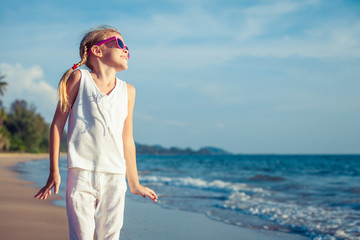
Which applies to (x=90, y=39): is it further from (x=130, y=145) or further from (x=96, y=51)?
(x=130, y=145)

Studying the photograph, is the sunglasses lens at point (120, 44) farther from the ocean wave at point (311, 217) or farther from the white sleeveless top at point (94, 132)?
the ocean wave at point (311, 217)

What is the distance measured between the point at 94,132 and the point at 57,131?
0.74 ft

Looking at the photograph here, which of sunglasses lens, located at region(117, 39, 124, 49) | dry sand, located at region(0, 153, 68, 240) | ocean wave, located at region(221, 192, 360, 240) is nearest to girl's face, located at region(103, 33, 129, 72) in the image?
sunglasses lens, located at region(117, 39, 124, 49)

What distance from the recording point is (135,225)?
5426mm

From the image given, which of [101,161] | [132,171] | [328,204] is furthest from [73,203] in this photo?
[328,204]

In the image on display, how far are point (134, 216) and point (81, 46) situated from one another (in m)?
4.43

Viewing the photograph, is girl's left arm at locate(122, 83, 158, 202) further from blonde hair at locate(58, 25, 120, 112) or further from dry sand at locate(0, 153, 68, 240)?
dry sand at locate(0, 153, 68, 240)

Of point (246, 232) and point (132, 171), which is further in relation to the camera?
point (246, 232)

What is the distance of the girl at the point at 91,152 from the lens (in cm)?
199

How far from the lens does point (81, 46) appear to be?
227 centimetres

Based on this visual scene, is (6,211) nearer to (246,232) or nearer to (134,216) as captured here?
(134,216)

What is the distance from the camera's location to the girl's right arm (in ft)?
6.78

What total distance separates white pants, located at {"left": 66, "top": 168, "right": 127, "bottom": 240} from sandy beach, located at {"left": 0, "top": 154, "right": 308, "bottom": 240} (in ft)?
8.09

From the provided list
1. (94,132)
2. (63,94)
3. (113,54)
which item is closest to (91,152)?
(94,132)
